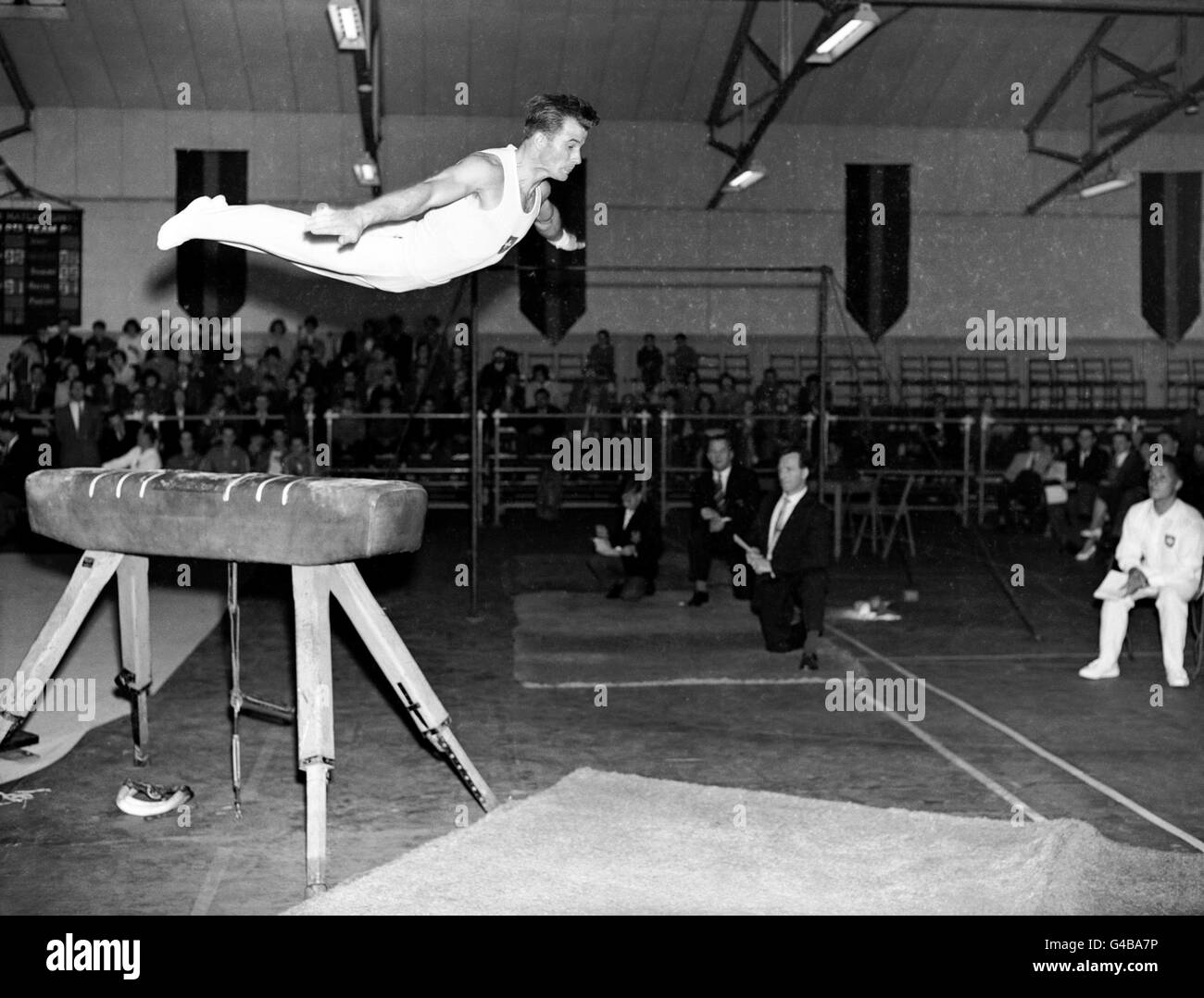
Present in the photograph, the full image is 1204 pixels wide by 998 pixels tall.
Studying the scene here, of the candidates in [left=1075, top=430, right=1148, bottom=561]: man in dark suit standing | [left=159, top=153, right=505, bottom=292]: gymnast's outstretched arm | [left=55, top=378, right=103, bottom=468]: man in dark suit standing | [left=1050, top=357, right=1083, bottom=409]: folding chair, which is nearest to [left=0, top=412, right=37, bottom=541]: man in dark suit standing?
[left=55, top=378, right=103, bottom=468]: man in dark suit standing

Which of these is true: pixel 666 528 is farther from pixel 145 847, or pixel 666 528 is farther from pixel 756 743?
pixel 145 847

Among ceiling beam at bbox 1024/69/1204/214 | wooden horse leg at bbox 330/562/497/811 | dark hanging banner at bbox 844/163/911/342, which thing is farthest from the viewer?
dark hanging banner at bbox 844/163/911/342

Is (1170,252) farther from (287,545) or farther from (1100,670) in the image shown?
(287,545)

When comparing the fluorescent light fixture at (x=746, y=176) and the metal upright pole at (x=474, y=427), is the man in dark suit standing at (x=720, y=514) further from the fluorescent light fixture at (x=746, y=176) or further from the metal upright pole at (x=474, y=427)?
the fluorescent light fixture at (x=746, y=176)

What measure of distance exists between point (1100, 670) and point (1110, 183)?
12591mm

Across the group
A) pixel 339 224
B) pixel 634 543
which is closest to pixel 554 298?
pixel 634 543

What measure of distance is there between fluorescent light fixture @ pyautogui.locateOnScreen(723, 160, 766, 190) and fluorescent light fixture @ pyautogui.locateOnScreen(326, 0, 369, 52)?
19.8 feet

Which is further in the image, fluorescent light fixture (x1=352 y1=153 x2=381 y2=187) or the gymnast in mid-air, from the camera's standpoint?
fluorescent light fixture (x1=352 y1=153 x2=381 y2=187)

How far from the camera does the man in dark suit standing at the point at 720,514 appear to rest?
29.1 feet

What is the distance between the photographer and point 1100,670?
6.67 metres

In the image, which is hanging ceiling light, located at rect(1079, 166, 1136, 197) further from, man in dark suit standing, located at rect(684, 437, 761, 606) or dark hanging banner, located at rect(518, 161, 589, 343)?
man in dark suit standing, located at rect(684, 437, 761, 606)

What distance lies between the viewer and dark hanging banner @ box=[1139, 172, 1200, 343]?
749 inches

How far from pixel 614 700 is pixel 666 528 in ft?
24.7

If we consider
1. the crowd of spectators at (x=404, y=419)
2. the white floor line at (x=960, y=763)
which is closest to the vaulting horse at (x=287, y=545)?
the white floor line at (x=960, y=763)
